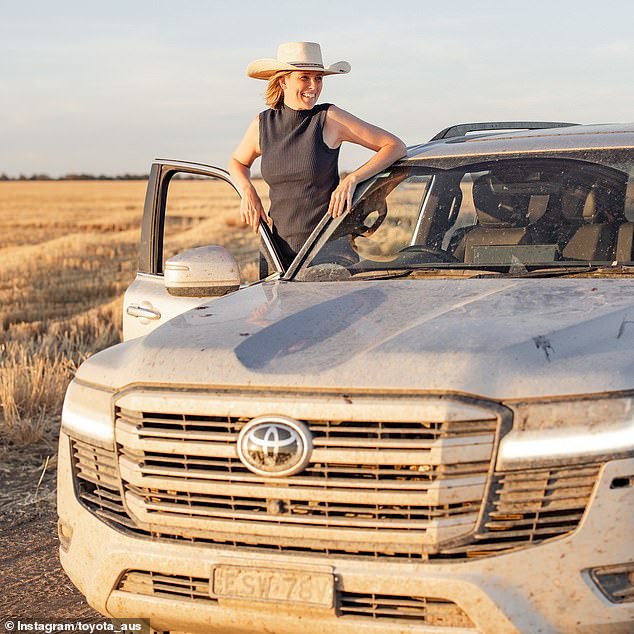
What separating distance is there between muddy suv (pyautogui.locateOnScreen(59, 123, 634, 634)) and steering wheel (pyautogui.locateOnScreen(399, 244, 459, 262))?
63 centimetres

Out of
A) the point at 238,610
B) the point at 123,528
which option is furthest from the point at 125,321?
the point at 238,610

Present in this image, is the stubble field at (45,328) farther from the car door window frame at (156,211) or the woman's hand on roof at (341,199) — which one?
the woman's hand on roof at (341,199)

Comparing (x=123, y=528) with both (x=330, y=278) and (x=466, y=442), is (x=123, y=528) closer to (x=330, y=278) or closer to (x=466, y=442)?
(x=466, y=442)

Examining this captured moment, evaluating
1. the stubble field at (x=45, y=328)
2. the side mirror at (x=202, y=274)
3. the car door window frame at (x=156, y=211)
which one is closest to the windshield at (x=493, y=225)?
the side mirror at (x=202, y=274)

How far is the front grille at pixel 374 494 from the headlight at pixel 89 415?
256mm

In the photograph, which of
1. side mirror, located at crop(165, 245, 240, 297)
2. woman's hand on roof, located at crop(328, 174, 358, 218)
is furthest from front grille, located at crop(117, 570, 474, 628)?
woman's hand on roof, located at crop(328, 174, 358, 218)

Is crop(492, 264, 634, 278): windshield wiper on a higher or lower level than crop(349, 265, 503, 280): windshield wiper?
higher

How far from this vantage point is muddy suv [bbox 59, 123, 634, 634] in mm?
2932

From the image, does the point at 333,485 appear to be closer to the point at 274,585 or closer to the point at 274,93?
the point at 274,585

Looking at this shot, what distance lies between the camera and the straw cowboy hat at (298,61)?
544cm

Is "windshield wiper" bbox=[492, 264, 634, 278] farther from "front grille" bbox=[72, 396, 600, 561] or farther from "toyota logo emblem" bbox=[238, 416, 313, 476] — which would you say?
"toyota logo emblem" bbox=[238, 416, 313, 476]

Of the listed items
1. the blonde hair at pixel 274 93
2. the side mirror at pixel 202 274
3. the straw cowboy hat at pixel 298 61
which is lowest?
the side mirror at pixel 202 274

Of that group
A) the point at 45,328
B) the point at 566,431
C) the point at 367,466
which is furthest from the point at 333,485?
the point at 45,328

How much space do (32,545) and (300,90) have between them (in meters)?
2.42
